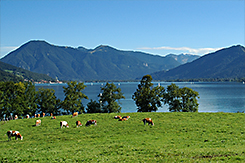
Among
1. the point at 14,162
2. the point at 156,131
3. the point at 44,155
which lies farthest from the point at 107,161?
the point at 156,131

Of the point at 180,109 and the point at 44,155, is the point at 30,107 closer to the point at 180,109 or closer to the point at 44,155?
the point at 180,109

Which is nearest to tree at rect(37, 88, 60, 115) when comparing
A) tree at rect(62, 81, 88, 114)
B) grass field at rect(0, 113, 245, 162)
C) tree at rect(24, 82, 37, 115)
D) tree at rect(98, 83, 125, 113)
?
tree at rect(24, 82, 37, 115)

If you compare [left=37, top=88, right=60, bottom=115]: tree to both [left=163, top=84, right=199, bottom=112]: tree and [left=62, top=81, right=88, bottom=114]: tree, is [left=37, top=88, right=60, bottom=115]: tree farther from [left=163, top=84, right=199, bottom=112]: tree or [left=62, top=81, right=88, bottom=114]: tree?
[left=163, top=84, right=199, bottom=112]: tree

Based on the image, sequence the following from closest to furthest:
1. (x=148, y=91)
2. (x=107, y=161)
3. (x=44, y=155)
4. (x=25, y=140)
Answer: (x=107, y=161)
(x=44, y=155)
(x=25, y=140)
(x=148, y=91)

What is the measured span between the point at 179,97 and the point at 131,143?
124 ft

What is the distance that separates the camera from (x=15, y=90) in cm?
5769

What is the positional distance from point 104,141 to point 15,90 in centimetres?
4333

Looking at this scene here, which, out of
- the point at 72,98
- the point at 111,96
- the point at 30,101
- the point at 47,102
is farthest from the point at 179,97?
the point at 30,101

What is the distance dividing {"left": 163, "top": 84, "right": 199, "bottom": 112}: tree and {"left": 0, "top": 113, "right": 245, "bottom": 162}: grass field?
1031 inches

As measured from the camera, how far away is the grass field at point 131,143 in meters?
15.8

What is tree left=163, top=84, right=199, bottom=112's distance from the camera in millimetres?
54656

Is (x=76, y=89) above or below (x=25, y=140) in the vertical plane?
above

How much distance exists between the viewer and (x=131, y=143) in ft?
65.5

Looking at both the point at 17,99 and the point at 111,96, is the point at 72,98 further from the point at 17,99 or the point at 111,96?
the point at 17,99
